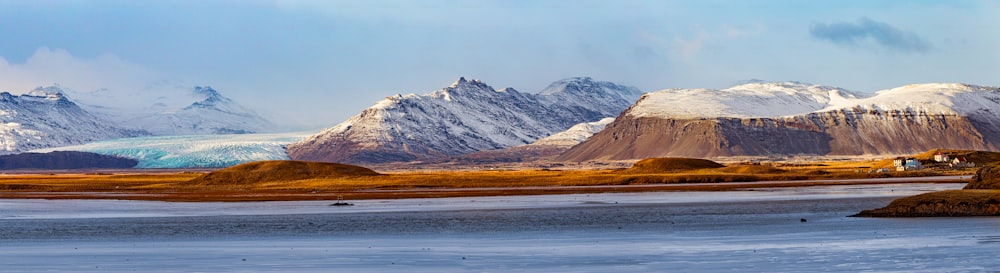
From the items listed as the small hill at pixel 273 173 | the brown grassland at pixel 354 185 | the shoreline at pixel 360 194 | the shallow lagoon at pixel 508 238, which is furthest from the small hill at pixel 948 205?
the small hill at pixel 273 173

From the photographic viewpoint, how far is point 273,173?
12388cm

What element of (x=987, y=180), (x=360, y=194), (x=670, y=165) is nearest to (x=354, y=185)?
(x=360, y=194)

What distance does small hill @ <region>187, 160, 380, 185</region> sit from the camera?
121250 mm

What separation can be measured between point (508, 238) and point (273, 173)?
82964 millimetres

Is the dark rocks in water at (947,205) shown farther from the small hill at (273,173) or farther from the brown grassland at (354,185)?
the small hill at (273,173)

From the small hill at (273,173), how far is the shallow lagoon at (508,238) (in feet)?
161

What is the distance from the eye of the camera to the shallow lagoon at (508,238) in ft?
110

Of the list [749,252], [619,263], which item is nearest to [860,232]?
[749,252]

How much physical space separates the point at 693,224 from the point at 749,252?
559 inches

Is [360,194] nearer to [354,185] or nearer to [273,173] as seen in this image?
[354,185]

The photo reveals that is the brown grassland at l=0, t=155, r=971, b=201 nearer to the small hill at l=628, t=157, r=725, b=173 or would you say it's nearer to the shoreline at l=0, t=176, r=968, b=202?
the shoreline at l=0, t=176, r=968, b=202

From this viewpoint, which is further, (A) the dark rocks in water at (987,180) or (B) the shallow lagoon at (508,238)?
(A) the dark rocks in water at (987,180)

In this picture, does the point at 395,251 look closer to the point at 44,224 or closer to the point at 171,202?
the point at 44,224

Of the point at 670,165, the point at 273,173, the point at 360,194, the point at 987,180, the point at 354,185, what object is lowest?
the point at 987,180
